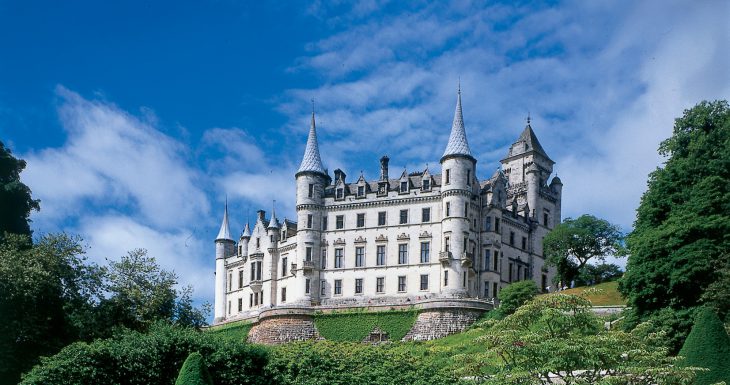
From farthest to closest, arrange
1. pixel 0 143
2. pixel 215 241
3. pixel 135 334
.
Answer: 1. pixel 215 241
2. pixel 0 143
3. pixel 135 334

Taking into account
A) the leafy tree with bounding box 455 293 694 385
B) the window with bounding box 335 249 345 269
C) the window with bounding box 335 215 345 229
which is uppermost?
the window with bounding box 335 215 345 229

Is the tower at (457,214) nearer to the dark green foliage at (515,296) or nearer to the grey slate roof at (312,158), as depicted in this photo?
the dark green foliage at (515,296)

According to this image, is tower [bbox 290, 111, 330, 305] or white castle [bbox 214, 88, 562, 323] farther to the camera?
tower [bbox 290, 111, 330, 305]

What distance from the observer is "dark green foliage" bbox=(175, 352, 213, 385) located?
2827cm


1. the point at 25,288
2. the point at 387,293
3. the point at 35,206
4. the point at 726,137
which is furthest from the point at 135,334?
the point at 387,293

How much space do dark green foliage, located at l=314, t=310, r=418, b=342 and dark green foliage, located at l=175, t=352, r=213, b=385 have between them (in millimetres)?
39624

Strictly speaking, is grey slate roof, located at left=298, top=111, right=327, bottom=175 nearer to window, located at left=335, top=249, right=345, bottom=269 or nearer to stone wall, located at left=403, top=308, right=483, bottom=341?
window, located at left=335, top=249, right=345, bottom=269

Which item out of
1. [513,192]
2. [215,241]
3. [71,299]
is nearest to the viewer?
[71,299]

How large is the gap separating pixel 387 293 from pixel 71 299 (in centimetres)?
3056

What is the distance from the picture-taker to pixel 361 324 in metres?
69.6

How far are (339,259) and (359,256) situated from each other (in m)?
1.62

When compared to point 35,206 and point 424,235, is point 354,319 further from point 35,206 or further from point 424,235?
point 35,206

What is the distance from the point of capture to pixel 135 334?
4006 centimetres

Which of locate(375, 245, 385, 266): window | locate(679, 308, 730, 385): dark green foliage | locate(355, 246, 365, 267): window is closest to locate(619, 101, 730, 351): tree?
locate(679, 308, 730, 385): dark green foliage
